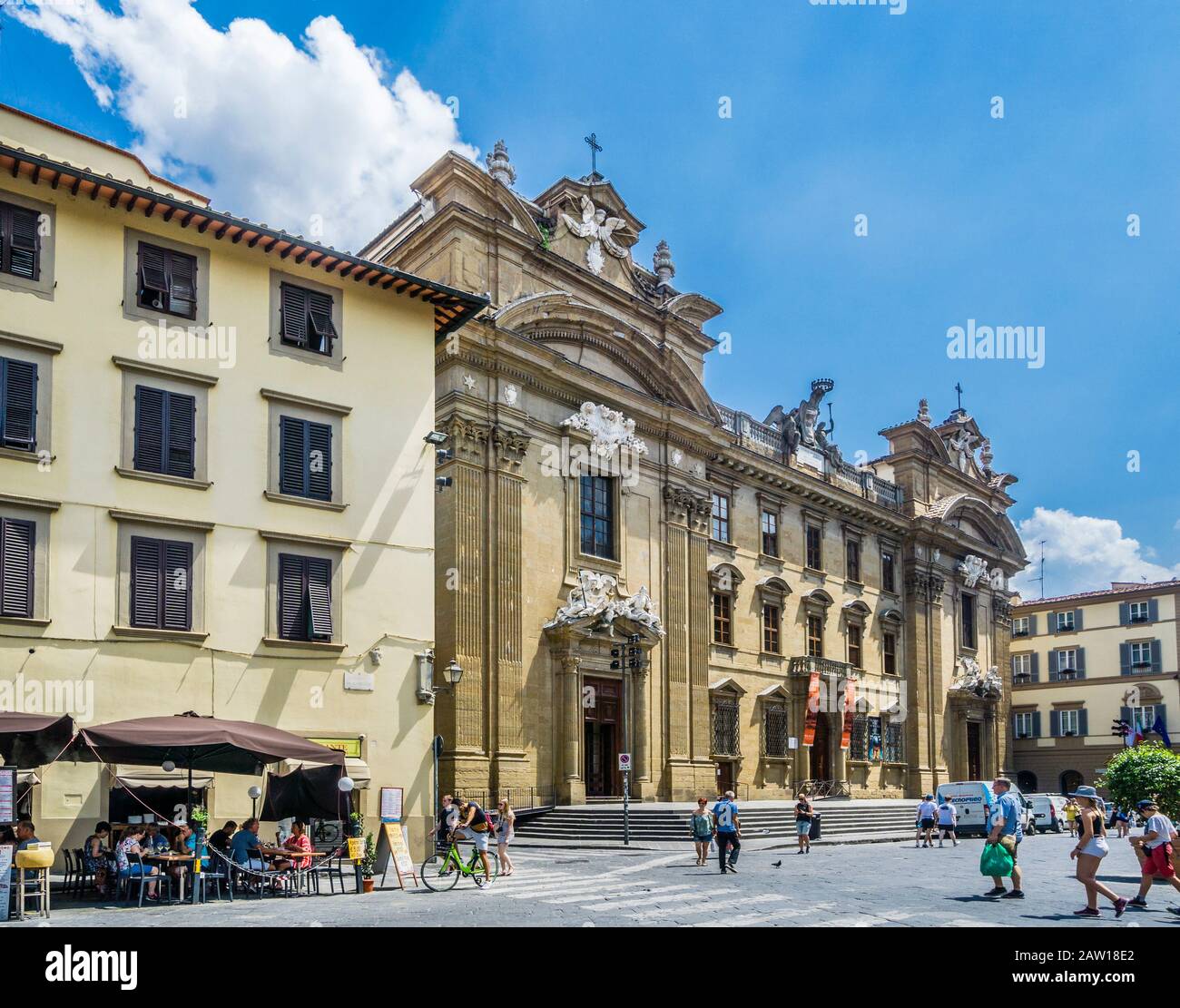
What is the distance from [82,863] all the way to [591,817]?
15455mm

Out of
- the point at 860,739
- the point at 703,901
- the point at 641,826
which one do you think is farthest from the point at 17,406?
the point at 860,739

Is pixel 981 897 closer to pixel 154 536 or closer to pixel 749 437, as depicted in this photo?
pixel 154 536

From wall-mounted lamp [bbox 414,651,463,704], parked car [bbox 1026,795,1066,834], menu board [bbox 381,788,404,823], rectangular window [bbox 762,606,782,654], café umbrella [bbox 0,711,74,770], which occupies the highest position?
rectangular window [bbox 762,606,782,654]

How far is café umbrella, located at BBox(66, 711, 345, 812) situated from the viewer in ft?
55.5

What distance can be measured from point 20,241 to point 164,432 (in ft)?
13.0

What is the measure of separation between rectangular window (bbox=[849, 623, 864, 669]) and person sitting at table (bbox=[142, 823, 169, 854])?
33321mm

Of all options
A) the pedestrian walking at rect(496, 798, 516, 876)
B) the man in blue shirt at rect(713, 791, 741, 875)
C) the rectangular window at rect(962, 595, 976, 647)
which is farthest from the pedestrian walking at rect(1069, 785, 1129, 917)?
the rectangular window at rect(962, 595, 976, 647)

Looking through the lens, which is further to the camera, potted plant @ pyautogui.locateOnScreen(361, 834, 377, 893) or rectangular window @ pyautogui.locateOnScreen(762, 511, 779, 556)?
rectangular window @ pyautogui.locateOnScreen(762, 511, 779, 556)

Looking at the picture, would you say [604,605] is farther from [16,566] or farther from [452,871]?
[16,566]

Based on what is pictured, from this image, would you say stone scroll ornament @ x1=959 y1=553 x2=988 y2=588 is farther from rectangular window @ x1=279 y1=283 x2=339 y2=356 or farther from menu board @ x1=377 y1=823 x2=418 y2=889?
menu board @ x1=377 y1=823 x2=418 y2=889

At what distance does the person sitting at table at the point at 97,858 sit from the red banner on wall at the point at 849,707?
31.6m

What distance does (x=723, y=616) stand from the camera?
1593 inches

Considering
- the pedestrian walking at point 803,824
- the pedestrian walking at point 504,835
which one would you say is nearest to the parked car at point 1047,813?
the pedestrian walking at point 803,824

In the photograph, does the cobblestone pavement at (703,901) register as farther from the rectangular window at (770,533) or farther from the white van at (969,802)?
the rectangular window at (770,533)
